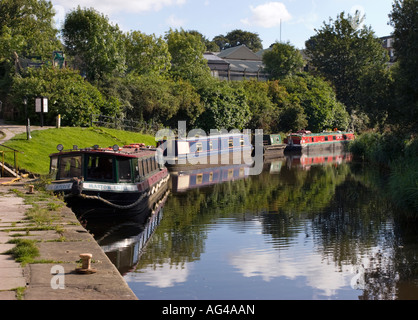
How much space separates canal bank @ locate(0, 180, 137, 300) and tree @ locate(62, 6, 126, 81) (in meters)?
30.4

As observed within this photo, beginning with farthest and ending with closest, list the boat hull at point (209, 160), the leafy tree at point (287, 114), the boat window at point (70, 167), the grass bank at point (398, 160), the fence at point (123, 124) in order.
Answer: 1. the leafy tree at point (287, 114)
2. the fence at point (123, 124)
3. the boat hull at point (209, 160)
4. the boat window at point (70, 167)
5. the grass bank at point (398, 160)

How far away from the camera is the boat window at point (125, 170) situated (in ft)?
64.1

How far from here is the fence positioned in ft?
130

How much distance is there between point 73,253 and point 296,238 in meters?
7.88

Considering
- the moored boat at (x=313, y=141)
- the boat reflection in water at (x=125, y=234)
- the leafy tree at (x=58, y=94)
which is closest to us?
the boat reflection in water at (x=125, y=234)

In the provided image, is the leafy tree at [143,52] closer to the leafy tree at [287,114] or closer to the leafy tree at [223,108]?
the leafy tree at [223,108]

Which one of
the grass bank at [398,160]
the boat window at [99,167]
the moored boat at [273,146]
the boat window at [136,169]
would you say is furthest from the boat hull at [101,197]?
the moored boat at [273,146]

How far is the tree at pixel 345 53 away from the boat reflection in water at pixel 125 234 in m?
55.3

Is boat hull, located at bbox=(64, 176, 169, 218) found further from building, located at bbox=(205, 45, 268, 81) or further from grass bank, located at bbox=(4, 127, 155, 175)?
building, located at bbox=(205, 45, 268, 81)

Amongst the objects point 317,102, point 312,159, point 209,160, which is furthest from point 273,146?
point 317,102

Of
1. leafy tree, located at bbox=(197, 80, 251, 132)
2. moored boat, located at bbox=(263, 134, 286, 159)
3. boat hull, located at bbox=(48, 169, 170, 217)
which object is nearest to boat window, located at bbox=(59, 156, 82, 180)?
boat hull, located at bbox=(48, 169, 170, 217)

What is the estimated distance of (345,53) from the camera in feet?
236

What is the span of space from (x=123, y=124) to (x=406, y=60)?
78.5 ft
